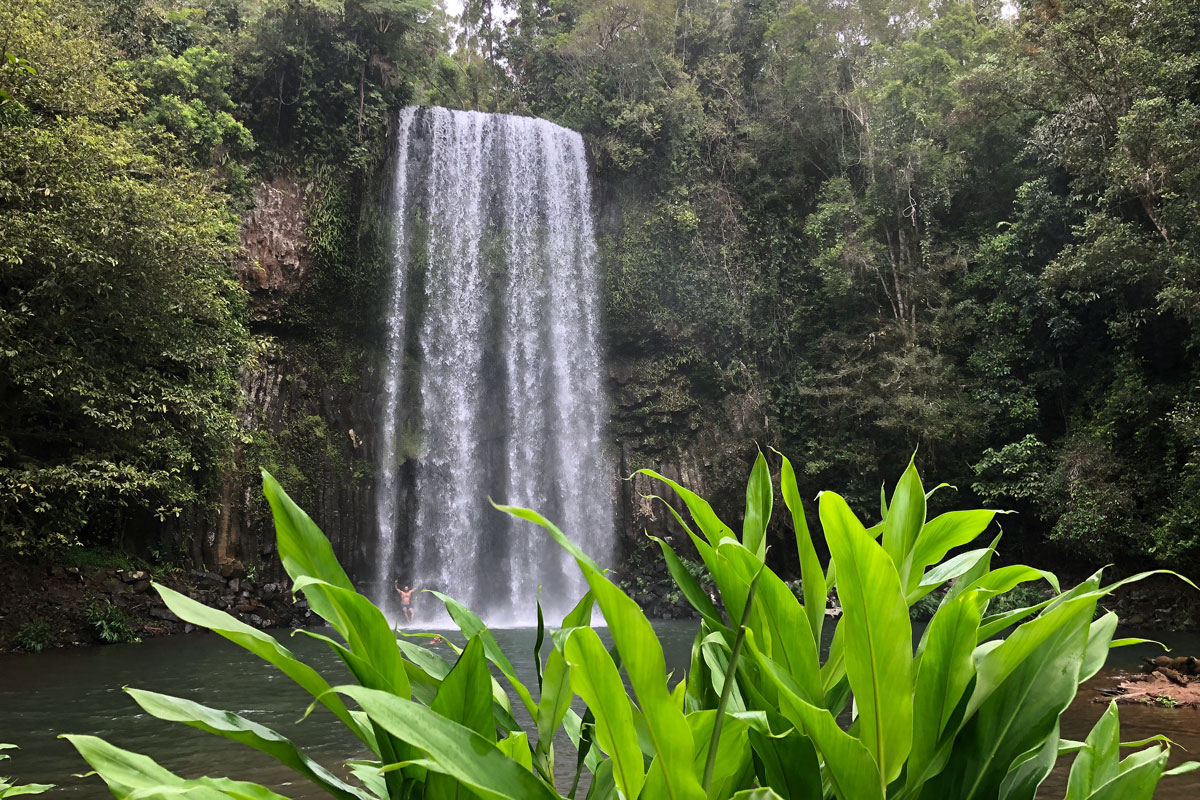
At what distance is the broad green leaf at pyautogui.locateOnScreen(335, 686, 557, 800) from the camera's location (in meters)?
0.57

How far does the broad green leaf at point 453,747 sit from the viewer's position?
57 cm

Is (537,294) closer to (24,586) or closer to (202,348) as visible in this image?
(202,348)

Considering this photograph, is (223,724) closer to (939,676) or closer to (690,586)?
(690,586)

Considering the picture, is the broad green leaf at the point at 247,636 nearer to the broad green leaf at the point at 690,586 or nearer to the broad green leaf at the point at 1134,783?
the broad green leaf at the point at 690,586

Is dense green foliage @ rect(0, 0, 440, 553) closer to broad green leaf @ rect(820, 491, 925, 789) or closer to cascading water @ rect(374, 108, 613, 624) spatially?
cascading water @ rect(374, 108, 613, 624)

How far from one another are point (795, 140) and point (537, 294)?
22.9 feet

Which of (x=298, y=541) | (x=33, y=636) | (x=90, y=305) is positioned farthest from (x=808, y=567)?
(x=90, y=305)

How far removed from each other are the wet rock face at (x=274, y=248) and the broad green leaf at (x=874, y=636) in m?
14.9

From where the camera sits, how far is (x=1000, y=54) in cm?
1449

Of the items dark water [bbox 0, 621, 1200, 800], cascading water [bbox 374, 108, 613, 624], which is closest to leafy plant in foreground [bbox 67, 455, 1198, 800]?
dark water [bbox 0, 621, 1200, 800]

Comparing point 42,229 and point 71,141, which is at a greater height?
point 71,141

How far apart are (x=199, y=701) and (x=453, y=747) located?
8034 millimetres

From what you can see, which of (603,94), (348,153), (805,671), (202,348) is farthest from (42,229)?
(603,94)

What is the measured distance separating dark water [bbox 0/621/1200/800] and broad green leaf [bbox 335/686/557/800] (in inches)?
152
